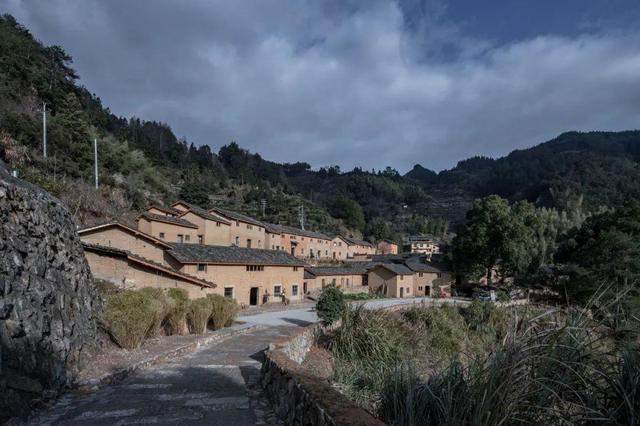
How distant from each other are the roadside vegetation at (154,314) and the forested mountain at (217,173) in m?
12.3

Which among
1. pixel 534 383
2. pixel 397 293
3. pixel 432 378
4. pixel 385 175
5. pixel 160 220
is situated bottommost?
pixel 397 293

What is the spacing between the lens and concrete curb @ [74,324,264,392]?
7.17m

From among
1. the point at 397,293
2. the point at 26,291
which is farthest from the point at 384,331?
the point at 397,293

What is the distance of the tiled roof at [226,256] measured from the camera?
76.4 ft

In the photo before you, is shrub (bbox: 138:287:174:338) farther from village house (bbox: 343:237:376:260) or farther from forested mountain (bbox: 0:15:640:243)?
village house (bbox: 343:237:376:260)

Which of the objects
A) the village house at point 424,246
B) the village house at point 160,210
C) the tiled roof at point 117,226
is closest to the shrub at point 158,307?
the tiled roof at point 117,226

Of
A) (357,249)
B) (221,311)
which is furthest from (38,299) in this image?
(357,249)

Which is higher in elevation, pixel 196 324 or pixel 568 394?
pixel 568 394

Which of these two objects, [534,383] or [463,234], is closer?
[534,383]

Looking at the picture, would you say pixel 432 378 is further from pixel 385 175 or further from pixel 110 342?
pixel 385 175

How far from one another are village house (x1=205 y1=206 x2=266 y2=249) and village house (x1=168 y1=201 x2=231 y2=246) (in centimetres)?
174

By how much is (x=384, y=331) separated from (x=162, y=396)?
8.86 metres

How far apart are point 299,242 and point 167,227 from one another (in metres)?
24.0

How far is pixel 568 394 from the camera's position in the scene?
9.89 feet
